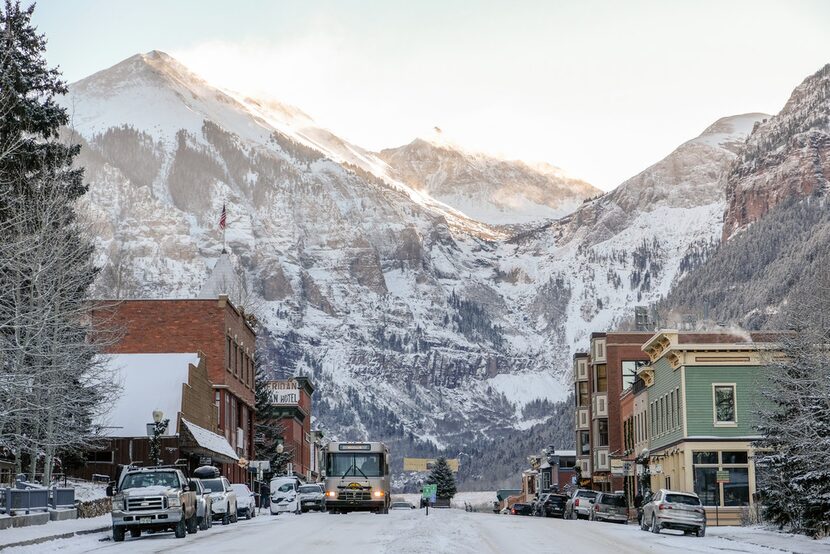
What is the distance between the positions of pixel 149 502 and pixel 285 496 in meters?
32.1

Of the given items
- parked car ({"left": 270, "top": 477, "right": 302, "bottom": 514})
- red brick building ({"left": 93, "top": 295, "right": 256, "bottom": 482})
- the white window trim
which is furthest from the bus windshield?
red brick building ({"left": 93, "top": 295, "right": 256, "bottom": 482})

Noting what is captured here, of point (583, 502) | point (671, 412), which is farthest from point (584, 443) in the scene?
point (671, 412)

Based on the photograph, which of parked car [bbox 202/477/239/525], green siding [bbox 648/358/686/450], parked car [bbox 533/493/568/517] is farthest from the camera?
parked car [bbox 533/493/568/517]

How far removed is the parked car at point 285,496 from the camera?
6599 centimetres

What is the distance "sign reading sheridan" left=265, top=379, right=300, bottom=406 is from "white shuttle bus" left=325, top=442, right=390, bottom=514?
72590mm

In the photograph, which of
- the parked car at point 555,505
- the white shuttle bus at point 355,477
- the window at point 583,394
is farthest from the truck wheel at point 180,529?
the window at point 583,394

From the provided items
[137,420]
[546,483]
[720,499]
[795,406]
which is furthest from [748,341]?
[546,483]

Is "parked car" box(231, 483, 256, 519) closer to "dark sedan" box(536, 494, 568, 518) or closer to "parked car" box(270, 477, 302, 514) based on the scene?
"parked car" box(270, 477, 302, 514)

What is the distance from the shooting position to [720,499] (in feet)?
213

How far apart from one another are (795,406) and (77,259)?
2840 centimetres

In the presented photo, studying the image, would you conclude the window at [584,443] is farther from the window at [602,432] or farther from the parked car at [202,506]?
the parked car at [202,506]

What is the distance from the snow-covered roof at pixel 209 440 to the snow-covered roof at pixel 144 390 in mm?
1162

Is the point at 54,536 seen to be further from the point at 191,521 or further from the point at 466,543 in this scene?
the point at 466,543

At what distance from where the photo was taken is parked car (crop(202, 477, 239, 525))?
159 ft
